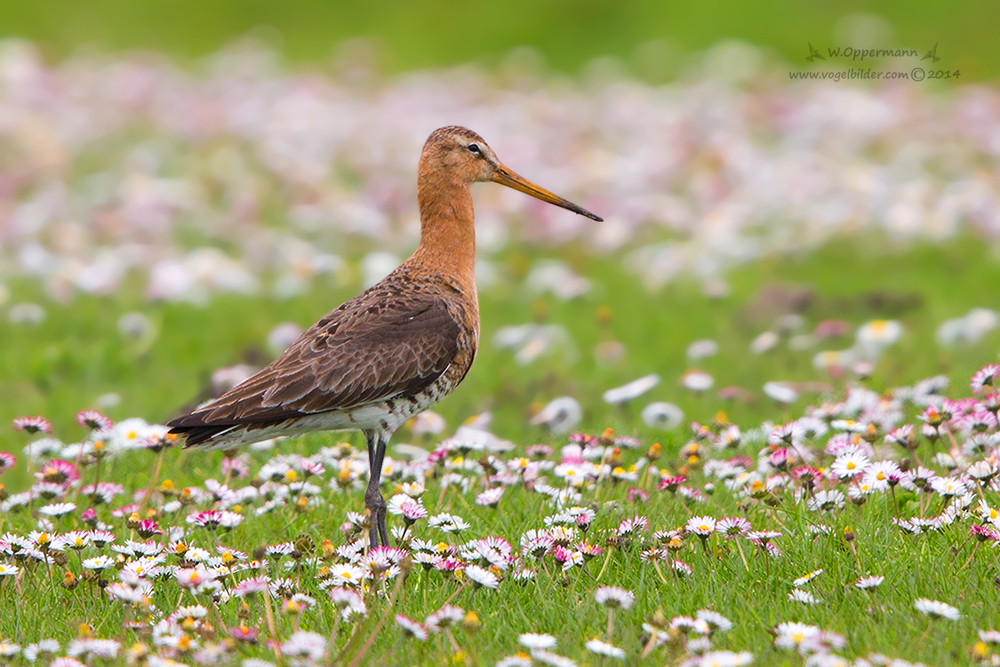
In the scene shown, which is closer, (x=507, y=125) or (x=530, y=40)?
(x=507, y=125)

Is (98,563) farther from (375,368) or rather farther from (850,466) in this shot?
(850,466)

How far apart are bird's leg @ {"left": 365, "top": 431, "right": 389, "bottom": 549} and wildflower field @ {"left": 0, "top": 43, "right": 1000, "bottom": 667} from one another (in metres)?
0.18

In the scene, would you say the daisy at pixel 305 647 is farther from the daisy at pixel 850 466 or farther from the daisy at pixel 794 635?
the daisy at pixel 850 466

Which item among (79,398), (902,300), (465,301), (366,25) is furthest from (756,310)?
(366,25)

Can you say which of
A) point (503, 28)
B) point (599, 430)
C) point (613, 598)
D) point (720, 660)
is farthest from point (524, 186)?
point (503, 28)

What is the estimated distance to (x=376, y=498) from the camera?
600 centimetres

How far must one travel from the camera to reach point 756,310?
460 inches

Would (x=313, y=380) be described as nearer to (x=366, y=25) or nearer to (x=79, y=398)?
(x=79, y=398)

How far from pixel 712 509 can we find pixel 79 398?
6015 millimetres

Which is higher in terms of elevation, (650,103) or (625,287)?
(650,103)

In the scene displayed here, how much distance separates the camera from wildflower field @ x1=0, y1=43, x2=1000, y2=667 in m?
4.71

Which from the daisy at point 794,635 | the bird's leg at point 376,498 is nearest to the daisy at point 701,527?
the daisy at point 794,635

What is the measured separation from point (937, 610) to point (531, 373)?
6459 millimetres

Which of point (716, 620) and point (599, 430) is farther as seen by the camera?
point (599, 430)
